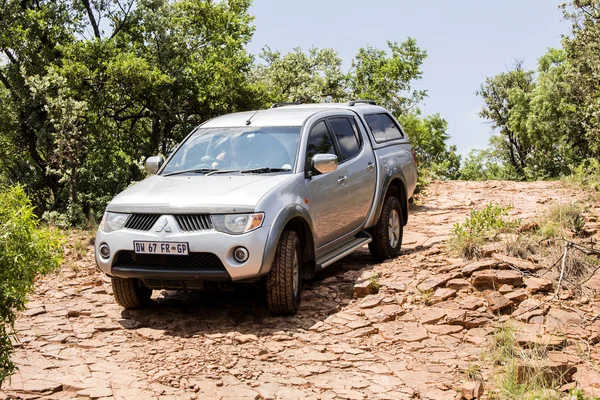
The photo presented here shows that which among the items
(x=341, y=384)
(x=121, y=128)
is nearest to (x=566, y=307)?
(x=341, y=384)

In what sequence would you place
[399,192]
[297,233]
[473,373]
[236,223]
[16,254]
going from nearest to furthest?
[16,254] → [473,373] → [236,223] → [297,233] → [399,192]

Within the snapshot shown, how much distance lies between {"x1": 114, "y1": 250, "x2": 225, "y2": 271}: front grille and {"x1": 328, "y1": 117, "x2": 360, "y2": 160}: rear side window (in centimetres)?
247

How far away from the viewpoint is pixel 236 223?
254 inches

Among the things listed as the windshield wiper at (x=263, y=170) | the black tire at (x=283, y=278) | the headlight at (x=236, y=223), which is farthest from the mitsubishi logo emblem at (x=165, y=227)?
the windshield wiper at (x=263, y=170)

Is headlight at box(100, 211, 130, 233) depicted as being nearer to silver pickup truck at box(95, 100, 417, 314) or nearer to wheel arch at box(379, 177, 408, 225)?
silver pickup truck at box(95, 100, 417, 314)

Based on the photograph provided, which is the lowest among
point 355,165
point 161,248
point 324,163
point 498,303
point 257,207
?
point 498,303

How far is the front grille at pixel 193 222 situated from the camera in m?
6.51

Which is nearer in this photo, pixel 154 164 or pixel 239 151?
pixel 239 151

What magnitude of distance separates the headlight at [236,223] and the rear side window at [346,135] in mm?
2193

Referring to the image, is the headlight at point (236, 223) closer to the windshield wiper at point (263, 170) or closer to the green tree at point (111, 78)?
the windshield wiper at point (263, 170)

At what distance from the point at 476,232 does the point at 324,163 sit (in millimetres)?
2615

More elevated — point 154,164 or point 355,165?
point 154,164

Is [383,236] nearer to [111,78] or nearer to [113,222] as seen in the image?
[113,222]

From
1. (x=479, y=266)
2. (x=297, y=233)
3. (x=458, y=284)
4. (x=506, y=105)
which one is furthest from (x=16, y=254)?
(x=506, y=105)
